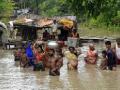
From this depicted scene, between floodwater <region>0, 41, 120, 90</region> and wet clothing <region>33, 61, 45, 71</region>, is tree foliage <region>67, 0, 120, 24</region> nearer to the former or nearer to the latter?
floodwater <region>0, 41, 120, 90</region>

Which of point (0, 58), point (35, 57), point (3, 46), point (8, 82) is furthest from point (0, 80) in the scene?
point (3, 46)

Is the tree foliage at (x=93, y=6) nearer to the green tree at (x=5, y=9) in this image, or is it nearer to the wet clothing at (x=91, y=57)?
the wet clothing at (x=91, y=57)

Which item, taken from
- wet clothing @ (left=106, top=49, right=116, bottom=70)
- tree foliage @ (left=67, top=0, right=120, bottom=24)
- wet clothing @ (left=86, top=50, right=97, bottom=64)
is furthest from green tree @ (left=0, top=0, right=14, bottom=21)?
wet clothing @ (left=106, top=49, right=116, bottom=70)

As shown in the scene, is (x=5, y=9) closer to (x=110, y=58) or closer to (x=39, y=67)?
(x=39, y=67)

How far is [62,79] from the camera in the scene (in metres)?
15.4

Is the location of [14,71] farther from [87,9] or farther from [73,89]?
[87,9]

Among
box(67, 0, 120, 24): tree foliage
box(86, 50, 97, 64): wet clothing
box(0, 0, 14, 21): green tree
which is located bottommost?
box(0, 0, 14, 21): green tree

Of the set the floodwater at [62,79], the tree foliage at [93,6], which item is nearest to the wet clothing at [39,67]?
the floodwater at [62,79]

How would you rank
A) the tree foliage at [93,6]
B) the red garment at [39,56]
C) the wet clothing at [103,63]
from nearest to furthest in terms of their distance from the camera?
the wet clothing at [103,63] → the red garment at [39,56] → the tree foliage at [93,6]

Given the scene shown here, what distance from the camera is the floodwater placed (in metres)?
13.9

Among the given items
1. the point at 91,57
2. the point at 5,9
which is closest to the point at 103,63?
the point at 91,57

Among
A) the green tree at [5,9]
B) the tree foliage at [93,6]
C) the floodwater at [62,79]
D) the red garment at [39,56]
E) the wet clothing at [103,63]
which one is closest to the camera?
the floodwater at [62,79]

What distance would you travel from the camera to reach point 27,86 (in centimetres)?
1400

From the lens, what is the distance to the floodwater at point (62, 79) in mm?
13875
